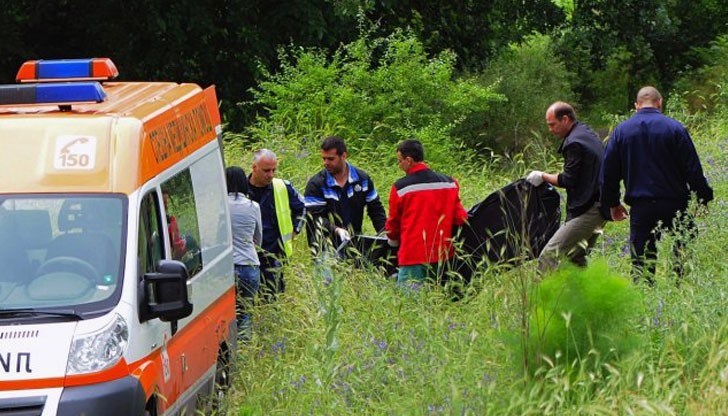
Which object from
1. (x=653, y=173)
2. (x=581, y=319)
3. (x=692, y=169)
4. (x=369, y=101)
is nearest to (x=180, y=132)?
(x=581, y=319)

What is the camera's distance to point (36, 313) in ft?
24.1

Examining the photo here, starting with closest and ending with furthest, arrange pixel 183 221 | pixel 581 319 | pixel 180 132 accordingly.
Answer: pixel 581 319 < pixel 183 221 < pixel 180 132

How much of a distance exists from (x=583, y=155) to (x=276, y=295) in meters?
2.67

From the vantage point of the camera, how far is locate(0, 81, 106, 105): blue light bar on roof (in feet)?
27.3

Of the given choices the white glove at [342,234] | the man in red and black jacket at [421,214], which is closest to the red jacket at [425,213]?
the man in red and black jacket at [421,214]

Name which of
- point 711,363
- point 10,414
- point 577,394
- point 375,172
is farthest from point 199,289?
point 375,172

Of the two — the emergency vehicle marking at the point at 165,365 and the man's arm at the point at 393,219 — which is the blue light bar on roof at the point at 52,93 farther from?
the man's arm at the point at 393,219

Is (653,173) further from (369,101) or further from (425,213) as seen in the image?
(369,101)

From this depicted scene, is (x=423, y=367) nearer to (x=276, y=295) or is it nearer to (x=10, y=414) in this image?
(x=10, y=414)

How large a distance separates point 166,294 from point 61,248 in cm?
66

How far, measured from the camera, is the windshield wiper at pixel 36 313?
24.0 ft

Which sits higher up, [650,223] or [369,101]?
[650,223]

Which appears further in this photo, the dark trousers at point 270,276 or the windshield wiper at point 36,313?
the dark trousers at point 270,276

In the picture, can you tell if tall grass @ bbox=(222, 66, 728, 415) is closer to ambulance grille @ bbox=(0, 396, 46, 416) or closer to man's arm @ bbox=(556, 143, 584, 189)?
man's arm @ bbox=(556, 143, 584, 189)
